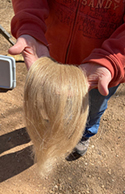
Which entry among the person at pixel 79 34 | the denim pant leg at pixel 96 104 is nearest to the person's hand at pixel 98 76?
the person at pixel 79 34

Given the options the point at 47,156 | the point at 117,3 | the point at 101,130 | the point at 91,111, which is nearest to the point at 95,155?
the point at 101,130

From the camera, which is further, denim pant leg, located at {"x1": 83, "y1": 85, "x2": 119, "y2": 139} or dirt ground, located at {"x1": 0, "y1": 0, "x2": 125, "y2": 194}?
dirt ground, located at {"x1": 0, "y1": 0, "x2": 125, "y2": 194}

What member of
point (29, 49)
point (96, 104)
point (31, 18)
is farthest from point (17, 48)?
point (96, 104)

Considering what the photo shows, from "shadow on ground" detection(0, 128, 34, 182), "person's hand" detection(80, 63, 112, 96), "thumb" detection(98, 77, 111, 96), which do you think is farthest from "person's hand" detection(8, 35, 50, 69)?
"shadow on ground" detection(0, 128, 34, 182)

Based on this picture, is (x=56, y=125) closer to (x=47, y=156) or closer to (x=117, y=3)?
(x=47, y=156)

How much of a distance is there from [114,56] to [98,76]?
0.44 ft

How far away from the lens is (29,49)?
0.99m

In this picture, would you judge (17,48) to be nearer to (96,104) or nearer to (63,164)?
(96,104)

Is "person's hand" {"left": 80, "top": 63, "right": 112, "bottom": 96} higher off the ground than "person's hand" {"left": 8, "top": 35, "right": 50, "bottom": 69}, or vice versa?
"person's hand" {"left": 8, "top": 35, "right": 50, "bottom": 69}

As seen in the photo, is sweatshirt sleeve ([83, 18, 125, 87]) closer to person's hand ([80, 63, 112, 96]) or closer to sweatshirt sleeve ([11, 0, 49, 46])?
person's hand ([80, 63, 112, 96])

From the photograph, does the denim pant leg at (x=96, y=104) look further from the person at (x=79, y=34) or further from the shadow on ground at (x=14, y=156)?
the shadow on ground at (x=14, y=156)

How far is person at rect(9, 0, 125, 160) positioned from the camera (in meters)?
0.95

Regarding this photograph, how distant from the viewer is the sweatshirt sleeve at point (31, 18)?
3.35 feet

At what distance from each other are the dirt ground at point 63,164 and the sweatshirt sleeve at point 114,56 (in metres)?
1.00
